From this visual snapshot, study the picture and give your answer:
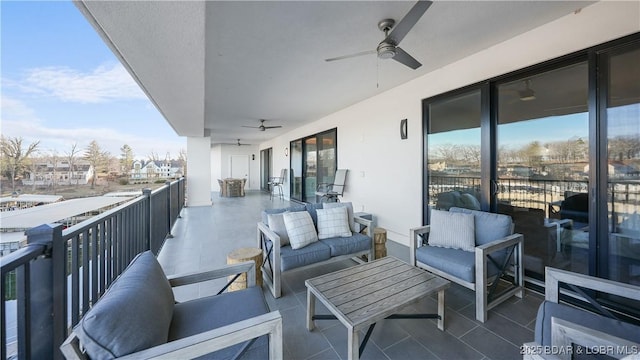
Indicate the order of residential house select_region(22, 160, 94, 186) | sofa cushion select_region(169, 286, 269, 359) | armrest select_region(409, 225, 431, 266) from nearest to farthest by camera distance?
1. sofa cushion select_region(169, 286, 269, 359)
2. armrest select_region(409, 225, 431, 266)
3. residential house select_region(22, 160, 94, 186)

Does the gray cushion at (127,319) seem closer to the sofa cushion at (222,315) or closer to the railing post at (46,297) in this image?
the sofa cushion at (222,315)

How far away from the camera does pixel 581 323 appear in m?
1.30

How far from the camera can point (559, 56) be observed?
7.65 feet

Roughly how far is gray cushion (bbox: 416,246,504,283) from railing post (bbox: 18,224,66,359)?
2676 mm

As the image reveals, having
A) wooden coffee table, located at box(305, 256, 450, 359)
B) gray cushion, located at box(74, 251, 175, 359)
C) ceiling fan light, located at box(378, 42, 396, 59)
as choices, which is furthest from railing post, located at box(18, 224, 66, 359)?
ceiling fan light, located at box(378, 42, 396, 59)

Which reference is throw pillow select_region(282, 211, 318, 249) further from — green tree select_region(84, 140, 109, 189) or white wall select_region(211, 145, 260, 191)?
white wall select_region(211, 145, 260, 191)

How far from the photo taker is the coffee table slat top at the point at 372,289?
1.50m

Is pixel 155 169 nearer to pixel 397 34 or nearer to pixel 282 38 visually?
pixel 282 38

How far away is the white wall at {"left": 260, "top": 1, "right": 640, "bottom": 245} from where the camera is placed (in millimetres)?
2131

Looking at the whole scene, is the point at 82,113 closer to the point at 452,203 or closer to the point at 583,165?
the point at 452,203

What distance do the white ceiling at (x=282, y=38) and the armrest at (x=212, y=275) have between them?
1.90 m

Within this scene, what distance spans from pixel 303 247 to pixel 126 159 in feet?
17.9

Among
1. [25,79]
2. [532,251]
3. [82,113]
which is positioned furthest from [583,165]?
[82,113]

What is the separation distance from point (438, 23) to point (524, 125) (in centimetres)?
150
